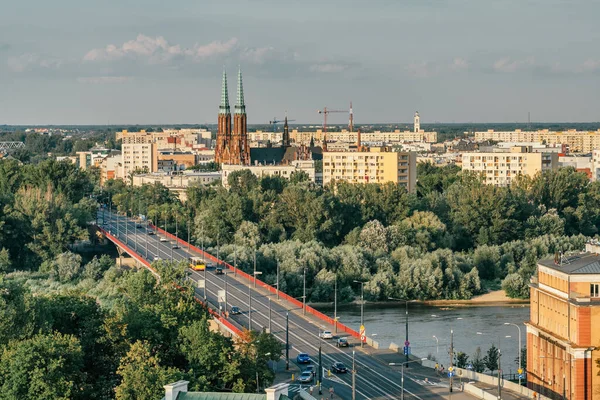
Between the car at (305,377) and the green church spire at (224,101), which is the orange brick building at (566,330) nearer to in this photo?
the car at (305,377)

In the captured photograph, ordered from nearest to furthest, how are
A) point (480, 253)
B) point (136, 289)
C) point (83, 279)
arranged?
point (136, 289), point (83, 279), point (480, 253)

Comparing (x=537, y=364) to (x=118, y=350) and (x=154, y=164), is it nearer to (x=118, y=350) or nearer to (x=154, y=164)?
(x=118, y=350)

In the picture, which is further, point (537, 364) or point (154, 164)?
point (154, 164)

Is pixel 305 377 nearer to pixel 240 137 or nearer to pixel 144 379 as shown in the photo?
pixel 144 379

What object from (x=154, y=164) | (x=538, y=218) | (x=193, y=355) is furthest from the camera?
(x=154, y=164)

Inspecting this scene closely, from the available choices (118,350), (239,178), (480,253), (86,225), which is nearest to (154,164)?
(239,178)

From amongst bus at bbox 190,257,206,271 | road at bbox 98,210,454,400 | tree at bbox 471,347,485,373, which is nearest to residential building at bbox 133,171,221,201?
road at bbox 98,210,454,400

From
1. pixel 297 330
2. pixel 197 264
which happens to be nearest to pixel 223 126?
pixel 197 264
